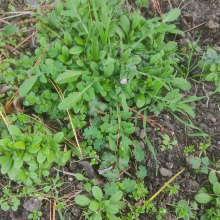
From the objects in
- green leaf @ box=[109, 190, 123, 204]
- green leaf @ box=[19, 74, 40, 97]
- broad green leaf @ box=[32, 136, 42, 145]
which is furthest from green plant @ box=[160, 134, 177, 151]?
green leaf @ box=[19, 74, 40, 97]

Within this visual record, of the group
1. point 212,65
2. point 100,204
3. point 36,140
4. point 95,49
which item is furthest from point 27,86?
point 212,65

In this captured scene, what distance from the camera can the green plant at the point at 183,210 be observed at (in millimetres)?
1991

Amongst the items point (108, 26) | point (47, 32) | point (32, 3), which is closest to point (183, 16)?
point (108, 26)

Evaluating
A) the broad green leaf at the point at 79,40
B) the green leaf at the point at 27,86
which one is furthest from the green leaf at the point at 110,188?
the broad green leaf at the point at 79,40

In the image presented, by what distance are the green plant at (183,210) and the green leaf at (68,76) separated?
70.6 inches

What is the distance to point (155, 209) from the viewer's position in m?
2.01

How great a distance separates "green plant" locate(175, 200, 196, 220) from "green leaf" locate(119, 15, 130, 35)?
2.10m

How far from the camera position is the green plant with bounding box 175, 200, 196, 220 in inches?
78.4

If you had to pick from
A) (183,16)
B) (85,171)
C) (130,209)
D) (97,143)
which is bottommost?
(130,209)

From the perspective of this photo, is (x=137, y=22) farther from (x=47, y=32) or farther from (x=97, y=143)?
(x=97, y=143)

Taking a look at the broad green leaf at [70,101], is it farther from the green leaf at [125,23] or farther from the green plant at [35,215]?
the green plant at [35,215]

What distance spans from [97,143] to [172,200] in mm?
1066

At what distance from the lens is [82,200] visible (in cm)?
196

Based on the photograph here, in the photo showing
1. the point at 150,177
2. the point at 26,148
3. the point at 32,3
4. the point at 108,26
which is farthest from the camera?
the point at 32,3
